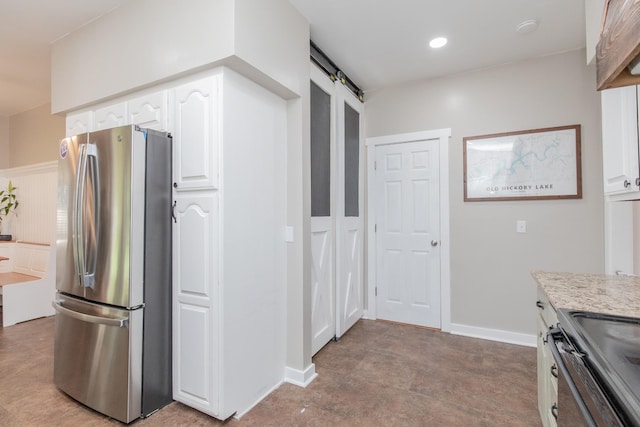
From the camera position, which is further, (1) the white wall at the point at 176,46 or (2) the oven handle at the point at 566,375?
(1) the white wall at the point at 176,46

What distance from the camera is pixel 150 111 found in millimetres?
2186

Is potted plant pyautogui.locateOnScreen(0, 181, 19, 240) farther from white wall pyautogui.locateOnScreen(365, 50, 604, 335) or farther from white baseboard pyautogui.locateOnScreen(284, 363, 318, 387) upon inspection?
white wall pyautogui.locateOnScreen(365, 50, 604, 335)

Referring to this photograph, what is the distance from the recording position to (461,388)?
7.55 feet

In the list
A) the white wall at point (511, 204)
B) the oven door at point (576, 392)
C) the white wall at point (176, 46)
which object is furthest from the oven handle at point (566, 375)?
the white wall at point (511, 204)

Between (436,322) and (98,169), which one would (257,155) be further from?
(436,322)

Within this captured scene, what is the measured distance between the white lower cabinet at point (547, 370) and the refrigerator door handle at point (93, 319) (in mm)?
2228

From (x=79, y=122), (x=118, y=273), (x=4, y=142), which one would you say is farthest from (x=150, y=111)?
(x=4, y=142)

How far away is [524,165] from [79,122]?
405cm

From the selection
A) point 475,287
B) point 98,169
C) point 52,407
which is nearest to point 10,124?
point 98,169

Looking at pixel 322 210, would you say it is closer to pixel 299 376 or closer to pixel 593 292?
pixel 299 376

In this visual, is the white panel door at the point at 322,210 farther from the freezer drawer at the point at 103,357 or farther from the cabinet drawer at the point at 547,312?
the cabinet drawer at the point at 547,312

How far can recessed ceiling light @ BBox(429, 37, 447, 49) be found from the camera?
2.73 m

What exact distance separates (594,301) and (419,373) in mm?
1499

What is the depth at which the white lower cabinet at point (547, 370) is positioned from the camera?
1.45 meters
